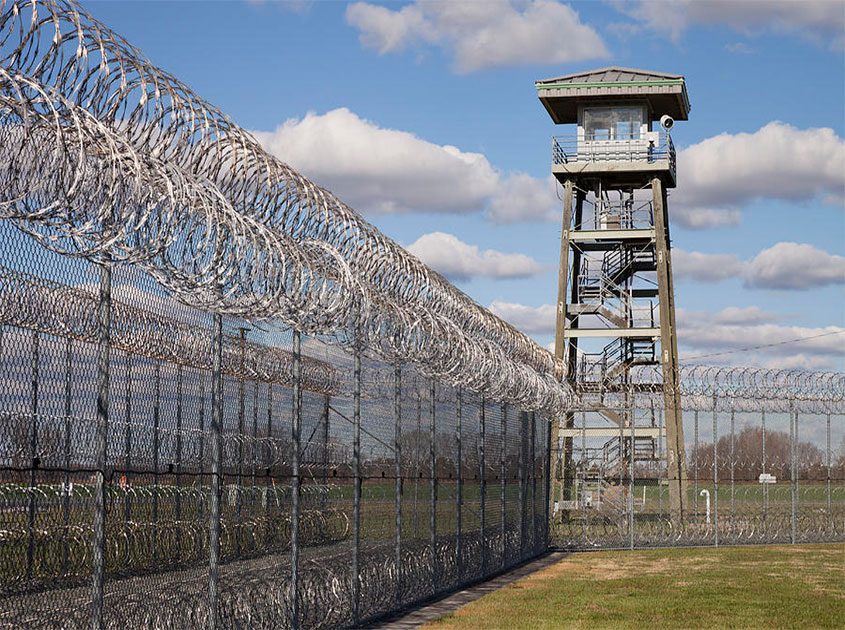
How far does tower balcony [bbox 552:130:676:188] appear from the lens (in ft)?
118

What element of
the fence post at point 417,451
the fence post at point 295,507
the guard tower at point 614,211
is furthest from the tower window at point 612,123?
the fence post at point 295,507

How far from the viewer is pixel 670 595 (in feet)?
63.4

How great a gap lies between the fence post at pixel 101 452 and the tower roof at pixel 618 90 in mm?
28813

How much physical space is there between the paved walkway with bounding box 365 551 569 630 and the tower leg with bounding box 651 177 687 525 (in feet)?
24.9

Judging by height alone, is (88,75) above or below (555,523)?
above

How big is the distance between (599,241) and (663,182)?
7.96 ft

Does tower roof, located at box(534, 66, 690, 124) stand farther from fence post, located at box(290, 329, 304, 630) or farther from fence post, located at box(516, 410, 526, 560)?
fence post, located at box(290, 329, 304, 630)

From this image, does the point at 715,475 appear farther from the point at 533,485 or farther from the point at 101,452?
the point at 101,452

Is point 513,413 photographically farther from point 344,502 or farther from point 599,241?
point 599,241

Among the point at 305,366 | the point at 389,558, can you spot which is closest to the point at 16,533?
the point at 389,558

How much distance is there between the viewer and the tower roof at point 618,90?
118 ft

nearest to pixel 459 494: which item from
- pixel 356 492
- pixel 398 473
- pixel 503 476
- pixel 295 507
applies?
pixel 503 476

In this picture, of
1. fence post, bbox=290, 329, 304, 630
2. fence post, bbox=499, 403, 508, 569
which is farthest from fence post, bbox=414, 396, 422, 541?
fence post, bbox=499, 403, 508, 569

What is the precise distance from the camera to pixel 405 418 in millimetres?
16609
